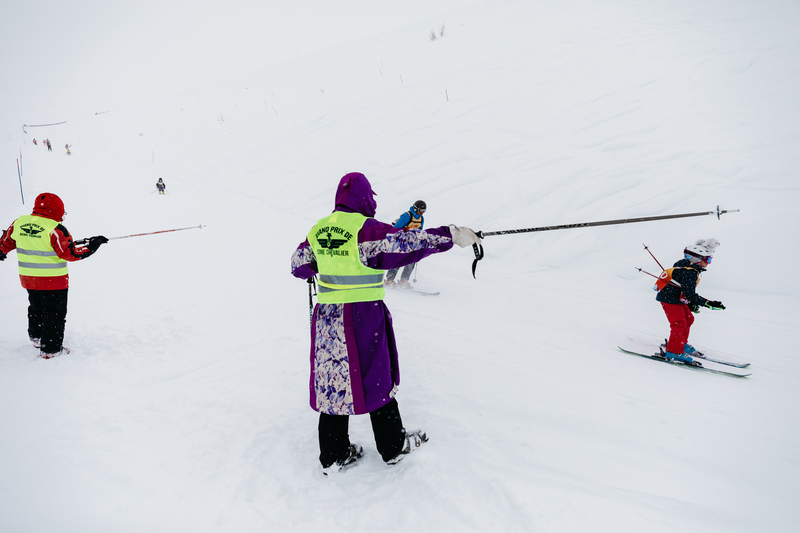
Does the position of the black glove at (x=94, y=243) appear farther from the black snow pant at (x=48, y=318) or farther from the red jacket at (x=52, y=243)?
the black snow pant at (x=48, y=318)

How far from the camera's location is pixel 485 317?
232 inches

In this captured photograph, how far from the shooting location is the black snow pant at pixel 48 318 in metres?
4.00

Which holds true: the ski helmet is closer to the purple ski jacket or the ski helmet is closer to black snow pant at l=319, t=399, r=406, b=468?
the purple ski jacket

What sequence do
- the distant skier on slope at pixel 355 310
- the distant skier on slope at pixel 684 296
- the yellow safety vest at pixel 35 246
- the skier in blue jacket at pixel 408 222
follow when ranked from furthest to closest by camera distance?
the skier in blue jacket at pixel 408 222 < the distant skier on slope at pixel 684 296 < the yellow safety vest at pixel 35 246 < the distant skier on slope at pixel 355 310

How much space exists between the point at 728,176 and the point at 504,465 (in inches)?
344

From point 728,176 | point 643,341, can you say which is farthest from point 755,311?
point 728,176

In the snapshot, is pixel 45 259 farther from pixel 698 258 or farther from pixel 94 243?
pixel 698 258

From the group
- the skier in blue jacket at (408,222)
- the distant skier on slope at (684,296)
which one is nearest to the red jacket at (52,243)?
the skier in blue jacket at (408,222)

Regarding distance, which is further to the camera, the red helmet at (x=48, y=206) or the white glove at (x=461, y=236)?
the red helmet at (x=48, y=206)

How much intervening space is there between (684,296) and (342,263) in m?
4.74

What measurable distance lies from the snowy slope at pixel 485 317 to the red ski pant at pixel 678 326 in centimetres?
48

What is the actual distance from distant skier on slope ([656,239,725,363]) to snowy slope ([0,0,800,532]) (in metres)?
0.49

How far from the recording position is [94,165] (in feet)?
61.0

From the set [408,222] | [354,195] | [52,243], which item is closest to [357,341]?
[354,195]
